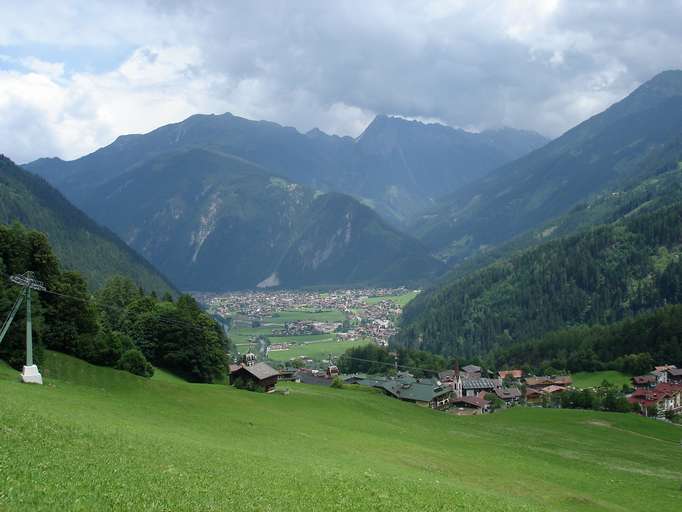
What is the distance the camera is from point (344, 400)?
2881 inches

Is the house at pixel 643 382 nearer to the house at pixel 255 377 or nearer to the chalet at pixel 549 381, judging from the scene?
the chalet at pixel 549 381

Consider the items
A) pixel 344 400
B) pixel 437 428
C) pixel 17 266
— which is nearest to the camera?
pixel 17 266

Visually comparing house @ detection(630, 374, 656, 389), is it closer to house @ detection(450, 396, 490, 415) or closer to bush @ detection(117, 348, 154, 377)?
house @ detection(450, 396, 490, 415)

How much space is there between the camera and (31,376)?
4128 cm

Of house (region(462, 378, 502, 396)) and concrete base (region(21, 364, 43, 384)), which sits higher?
concrete base (region(21, 364, 43, 384))

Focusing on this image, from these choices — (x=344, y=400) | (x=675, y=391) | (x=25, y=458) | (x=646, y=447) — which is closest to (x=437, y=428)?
(x=344, y=400)

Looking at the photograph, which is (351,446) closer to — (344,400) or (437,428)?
(437,428)

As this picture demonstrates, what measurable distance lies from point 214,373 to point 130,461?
57.9 m

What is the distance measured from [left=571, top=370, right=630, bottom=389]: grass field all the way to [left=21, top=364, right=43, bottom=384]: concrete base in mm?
116526

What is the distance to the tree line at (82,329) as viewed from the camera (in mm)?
49406

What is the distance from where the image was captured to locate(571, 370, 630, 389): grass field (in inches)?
5221

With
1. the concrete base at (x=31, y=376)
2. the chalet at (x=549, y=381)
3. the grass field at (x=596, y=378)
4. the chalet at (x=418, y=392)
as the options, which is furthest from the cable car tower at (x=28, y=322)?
the grass field at (x=596, y=378)

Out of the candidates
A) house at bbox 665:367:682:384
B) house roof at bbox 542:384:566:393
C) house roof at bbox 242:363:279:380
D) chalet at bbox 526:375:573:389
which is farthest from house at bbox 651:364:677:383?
house roof at bbox 242:363:279:380

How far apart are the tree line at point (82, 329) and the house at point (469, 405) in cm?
5193
